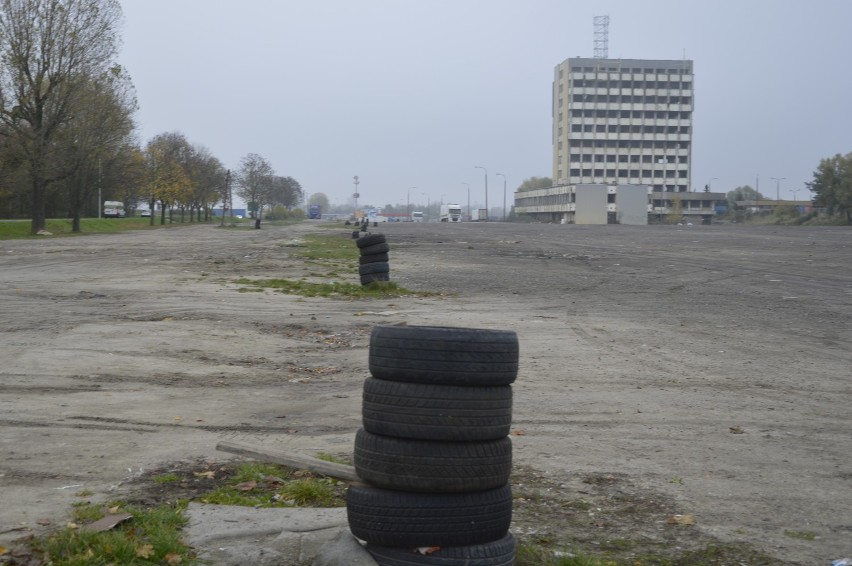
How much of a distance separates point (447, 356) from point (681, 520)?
6.78ft

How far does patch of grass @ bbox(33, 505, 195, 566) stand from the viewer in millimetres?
4891

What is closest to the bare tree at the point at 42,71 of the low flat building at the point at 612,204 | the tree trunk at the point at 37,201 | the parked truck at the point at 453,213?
the tree trunk at the point at 37,201

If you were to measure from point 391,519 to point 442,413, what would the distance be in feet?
1.97

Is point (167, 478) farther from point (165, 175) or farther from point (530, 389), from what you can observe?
point (165, 175)

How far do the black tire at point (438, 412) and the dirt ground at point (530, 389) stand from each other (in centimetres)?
100

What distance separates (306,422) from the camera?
847 cm

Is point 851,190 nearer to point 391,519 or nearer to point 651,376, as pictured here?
point 651,376

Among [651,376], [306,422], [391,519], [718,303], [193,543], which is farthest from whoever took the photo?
[718,303]

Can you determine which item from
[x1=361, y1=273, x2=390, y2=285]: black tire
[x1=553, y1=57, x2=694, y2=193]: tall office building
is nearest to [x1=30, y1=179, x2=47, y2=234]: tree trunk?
[x1=361, y1=273, x2=390, y2=285]: black tire

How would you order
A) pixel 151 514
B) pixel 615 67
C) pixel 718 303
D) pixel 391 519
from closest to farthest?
pixel 391 519 → pixel 151 514 → pixel 718 303 → pixel 615 67

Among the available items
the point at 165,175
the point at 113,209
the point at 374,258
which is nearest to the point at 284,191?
the point at 113,209

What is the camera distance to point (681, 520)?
5.86 metres

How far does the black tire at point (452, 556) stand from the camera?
4.78 meters

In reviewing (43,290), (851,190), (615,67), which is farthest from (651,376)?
(615,67)
